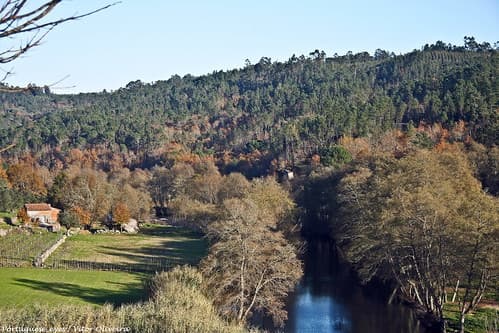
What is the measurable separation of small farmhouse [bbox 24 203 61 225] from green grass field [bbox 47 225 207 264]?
6131 mm

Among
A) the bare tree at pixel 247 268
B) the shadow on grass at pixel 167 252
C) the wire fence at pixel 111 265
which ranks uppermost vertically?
the bare tree at pixel 247 268

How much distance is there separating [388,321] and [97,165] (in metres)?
95.3

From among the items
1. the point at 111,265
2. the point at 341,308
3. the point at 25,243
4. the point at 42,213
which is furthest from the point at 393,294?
the point at 42,213

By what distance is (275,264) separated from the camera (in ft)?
87.8

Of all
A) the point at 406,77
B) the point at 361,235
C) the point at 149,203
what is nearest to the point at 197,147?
the point at 149,203

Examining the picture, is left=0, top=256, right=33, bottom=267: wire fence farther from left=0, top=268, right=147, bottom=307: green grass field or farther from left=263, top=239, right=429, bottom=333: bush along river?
left=263, top=239, right=429, bottom=333: bush along river

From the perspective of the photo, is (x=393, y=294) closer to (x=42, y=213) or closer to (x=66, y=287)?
(x=66, y=287)

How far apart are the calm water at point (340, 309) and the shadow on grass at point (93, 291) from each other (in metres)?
9.72

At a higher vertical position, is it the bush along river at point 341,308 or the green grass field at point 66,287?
the green grass field at point 66,287

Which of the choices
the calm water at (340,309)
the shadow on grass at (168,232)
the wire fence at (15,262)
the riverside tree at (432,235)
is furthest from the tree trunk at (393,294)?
the shadow on grass at (168,232)

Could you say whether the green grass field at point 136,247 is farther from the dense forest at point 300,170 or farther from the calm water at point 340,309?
the calm water at point 340,309

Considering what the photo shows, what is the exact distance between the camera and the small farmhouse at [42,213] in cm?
6444

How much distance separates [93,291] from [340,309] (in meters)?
15.6

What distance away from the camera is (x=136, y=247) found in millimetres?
54875
